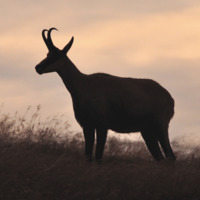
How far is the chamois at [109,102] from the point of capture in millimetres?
10719

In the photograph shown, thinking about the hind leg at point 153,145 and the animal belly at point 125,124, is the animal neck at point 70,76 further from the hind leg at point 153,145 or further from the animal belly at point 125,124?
the hind leg at point 153,145

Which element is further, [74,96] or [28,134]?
[28,134]

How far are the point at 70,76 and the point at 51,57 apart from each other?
0.51 meters

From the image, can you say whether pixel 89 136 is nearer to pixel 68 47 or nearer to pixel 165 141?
pixel 68 47

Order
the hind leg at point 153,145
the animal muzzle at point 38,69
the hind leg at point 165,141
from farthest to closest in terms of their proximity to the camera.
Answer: the hind leg at point 153,145, the hind leg at point 165,141, the animal muzzle at point 38,69

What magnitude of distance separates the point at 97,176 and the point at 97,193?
18.6 inches

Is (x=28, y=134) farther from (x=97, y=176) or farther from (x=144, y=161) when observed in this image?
(x=97, y=176)

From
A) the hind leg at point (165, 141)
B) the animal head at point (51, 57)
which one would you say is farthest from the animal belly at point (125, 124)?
the animal head at point (51, 57)

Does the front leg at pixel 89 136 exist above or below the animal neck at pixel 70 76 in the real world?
below

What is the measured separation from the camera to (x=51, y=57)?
10797mm

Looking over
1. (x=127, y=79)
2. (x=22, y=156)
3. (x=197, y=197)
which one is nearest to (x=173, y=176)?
(x=197, y=197)

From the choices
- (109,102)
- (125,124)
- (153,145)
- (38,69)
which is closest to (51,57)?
(38,69)

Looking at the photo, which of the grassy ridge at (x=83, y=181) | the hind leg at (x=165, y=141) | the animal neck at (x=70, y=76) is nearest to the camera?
the grassy ridge at (x=83, y=181)

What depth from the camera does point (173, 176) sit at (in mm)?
9102
